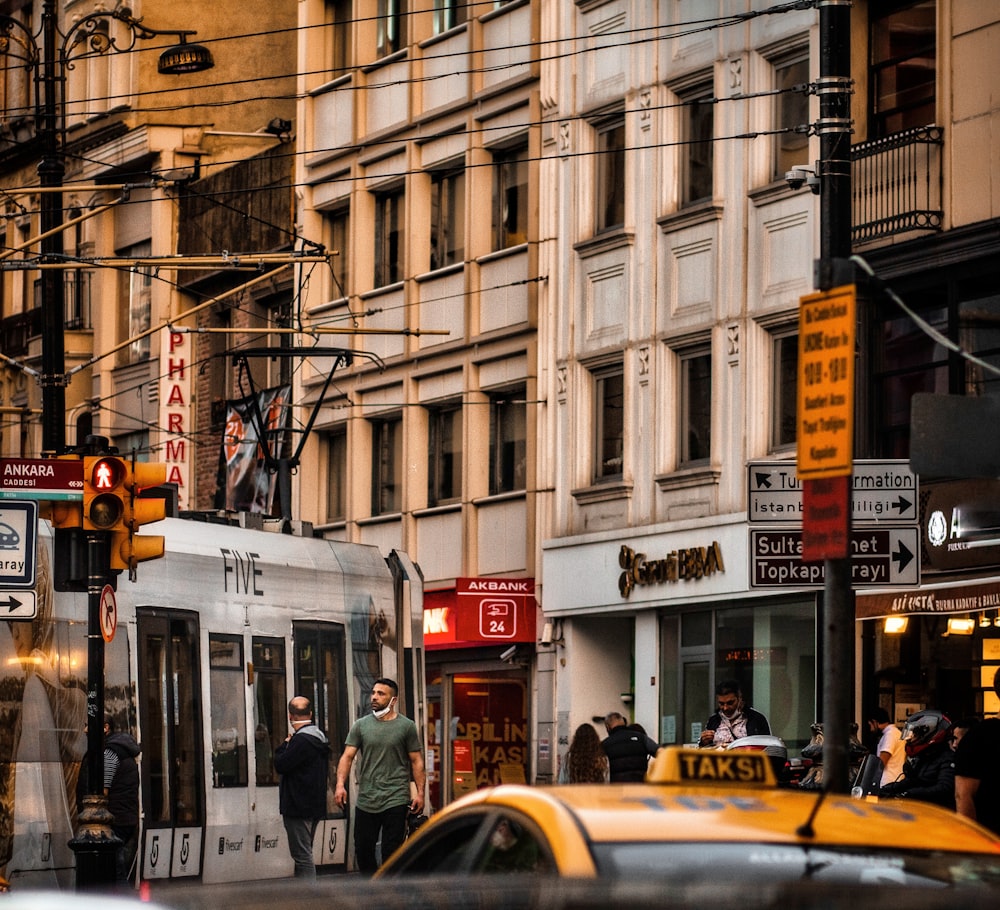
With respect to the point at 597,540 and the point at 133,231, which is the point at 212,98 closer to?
the point at 133,231

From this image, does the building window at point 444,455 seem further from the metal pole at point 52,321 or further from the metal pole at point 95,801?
the metal pole at point 95,801

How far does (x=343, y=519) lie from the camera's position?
3859cm

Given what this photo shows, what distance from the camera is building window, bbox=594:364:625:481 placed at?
31547 millimetres

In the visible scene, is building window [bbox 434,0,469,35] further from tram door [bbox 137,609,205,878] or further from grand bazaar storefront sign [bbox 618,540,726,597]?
tram door [bbox 137,609,205,878]

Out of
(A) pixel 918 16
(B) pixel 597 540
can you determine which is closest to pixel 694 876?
(A) pixel 918 16

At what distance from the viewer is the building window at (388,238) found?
123 feet

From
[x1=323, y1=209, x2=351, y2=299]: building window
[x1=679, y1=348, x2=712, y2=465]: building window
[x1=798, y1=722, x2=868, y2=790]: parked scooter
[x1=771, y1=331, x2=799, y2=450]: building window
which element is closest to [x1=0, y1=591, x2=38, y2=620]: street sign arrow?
[x1=798, y1=722, x2=868, y2=790]: parked scooter

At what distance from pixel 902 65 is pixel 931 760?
1235cm

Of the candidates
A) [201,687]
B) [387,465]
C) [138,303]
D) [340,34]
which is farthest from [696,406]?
[138,303]

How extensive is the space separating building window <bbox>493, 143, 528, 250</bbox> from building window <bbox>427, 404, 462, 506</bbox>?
8.75 ft

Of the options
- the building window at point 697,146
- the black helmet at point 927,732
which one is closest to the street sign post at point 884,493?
the black helmet at point 927,732

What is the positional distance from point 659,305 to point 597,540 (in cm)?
315

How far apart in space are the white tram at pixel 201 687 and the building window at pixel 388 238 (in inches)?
501

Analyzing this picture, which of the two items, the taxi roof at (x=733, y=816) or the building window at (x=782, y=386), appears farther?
the building window at (x=782, y=386)
